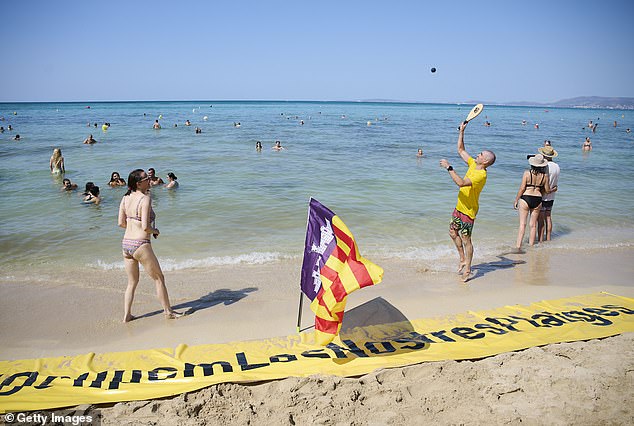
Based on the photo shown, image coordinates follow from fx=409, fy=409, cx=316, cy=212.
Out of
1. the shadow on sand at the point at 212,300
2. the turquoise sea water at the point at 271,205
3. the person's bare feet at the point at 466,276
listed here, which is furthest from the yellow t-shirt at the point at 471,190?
the shadow on sand at the point at 212,300

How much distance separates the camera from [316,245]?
175 inches

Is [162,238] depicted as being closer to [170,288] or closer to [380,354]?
[170,288]

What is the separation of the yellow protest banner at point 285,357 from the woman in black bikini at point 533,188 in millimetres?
3329

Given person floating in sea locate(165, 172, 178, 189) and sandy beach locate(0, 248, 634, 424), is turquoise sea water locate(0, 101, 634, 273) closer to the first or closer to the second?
person floating in sea locate(165, 172, 178, 189)

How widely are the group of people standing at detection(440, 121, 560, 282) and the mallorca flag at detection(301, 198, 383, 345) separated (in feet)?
6.86

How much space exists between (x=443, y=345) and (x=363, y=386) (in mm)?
1230

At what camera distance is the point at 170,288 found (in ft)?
21.5

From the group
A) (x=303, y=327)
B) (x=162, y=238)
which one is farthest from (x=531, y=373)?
(x=162, y=238)

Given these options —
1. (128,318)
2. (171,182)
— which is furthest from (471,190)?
(171,182)

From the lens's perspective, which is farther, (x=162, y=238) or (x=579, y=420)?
(x=162, y=238)

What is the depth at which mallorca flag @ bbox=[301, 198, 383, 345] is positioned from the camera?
13.3 ft

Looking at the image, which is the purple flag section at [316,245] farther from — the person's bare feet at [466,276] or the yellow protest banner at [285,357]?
the person's bare feet at [466,276]

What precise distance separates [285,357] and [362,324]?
1293 millimetres

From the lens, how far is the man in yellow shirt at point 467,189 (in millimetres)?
5822
